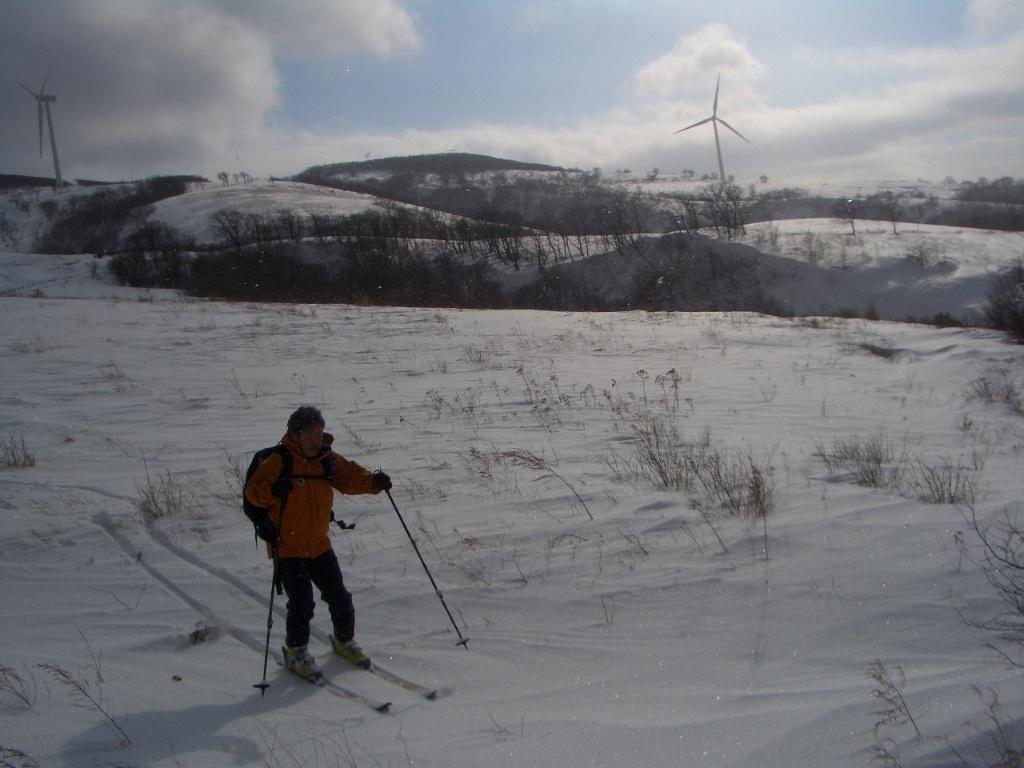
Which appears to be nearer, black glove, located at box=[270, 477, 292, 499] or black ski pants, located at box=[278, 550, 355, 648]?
black glove, located at box=[270, 477, 292, 499]

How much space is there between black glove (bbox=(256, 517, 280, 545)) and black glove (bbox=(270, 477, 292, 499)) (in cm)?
Answer: 18

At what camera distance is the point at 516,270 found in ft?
193

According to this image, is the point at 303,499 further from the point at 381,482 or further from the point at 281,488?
the point at 381,482

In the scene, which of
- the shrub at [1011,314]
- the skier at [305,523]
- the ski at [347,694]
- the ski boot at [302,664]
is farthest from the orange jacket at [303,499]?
the shrub at [1011,314]

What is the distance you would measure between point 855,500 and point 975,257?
47.8 meters

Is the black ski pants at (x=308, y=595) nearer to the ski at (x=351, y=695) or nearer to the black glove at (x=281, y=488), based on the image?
the ski at (x=351, y=695)

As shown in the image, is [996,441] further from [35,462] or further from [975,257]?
[975,257]

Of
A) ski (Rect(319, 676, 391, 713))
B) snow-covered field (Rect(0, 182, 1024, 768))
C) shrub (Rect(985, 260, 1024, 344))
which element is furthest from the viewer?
shrub (Rect(985, 260, 1024, 344))

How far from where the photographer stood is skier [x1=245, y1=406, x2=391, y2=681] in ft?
12.9

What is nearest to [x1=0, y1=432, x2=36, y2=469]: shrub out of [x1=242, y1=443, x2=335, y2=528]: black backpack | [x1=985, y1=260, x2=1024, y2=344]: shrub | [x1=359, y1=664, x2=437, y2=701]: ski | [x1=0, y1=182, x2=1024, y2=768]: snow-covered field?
[x1=0, y1=182, x2=1024, y2=768]: snow-covered field

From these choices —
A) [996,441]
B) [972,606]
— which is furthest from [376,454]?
[996,441]

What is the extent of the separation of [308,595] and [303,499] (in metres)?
0.60

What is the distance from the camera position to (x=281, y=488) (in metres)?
3.89

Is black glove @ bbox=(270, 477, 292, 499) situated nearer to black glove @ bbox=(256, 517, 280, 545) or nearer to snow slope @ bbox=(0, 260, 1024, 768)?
black glove @ bbox=(256, 517, 280, 545)
